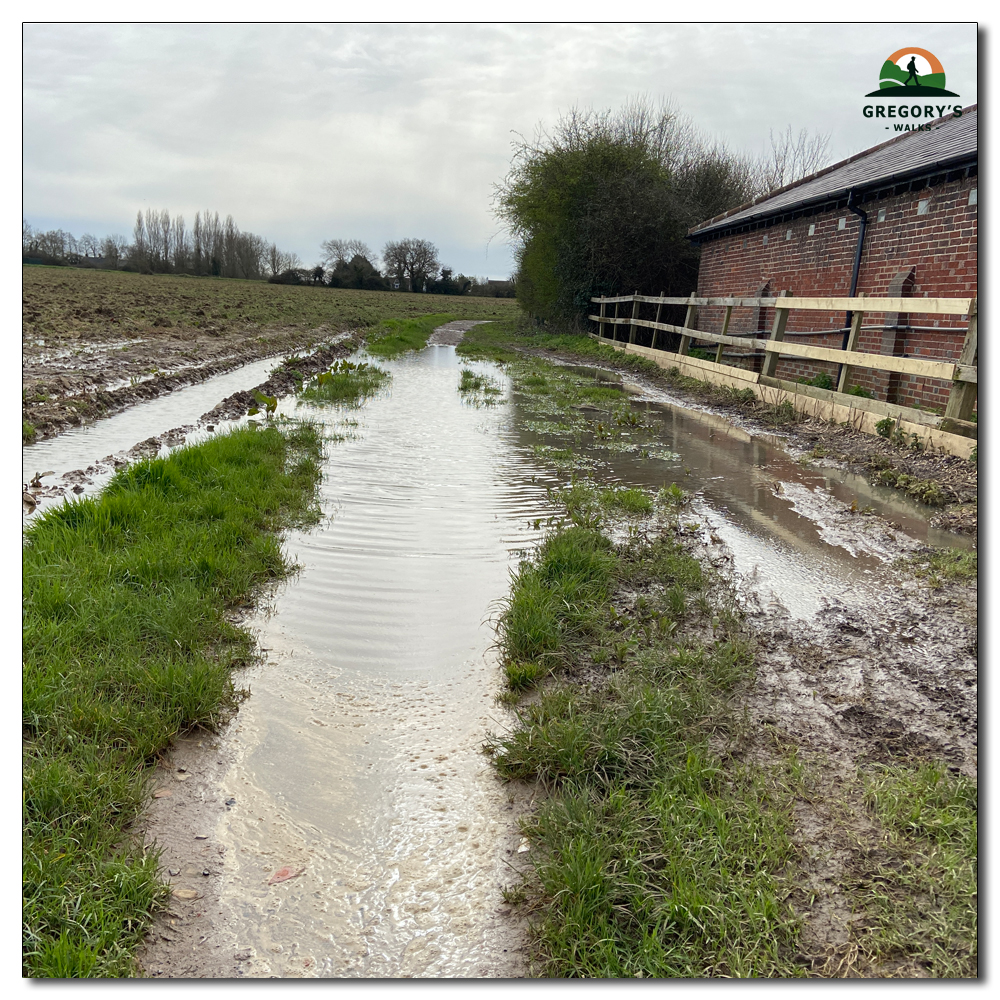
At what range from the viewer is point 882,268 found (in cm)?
1111

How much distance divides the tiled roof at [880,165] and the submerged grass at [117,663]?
7814mm

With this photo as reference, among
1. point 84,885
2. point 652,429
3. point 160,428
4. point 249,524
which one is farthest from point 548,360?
point 84,885

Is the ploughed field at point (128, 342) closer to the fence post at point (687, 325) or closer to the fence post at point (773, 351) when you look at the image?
the fence post at point (773, 351)

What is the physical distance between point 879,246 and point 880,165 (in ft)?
5.16

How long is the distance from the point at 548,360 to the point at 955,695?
17572 millimetres

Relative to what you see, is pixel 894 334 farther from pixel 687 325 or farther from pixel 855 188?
pixel 687 325

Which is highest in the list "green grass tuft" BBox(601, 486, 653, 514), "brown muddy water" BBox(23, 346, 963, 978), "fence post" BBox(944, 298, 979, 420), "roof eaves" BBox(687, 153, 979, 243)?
"roof eaves" BBox(687, 153, 979, 243)

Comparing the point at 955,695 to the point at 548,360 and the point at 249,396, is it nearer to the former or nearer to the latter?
the point at 249,396

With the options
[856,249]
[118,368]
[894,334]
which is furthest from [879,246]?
[118,368]

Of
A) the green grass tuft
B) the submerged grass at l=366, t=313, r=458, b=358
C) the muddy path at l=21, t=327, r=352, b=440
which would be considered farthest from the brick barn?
the muddy path at l=21, t=327, r=352, b=440

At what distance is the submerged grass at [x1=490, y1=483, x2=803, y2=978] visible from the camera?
188 centimetres

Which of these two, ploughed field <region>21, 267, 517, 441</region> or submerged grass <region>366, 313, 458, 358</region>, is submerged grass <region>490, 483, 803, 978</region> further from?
submerged grass <region>366, 313, 458, 358</region>

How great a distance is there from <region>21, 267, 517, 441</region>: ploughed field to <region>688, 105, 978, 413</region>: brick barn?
1039cm

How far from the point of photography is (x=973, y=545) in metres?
4.82
